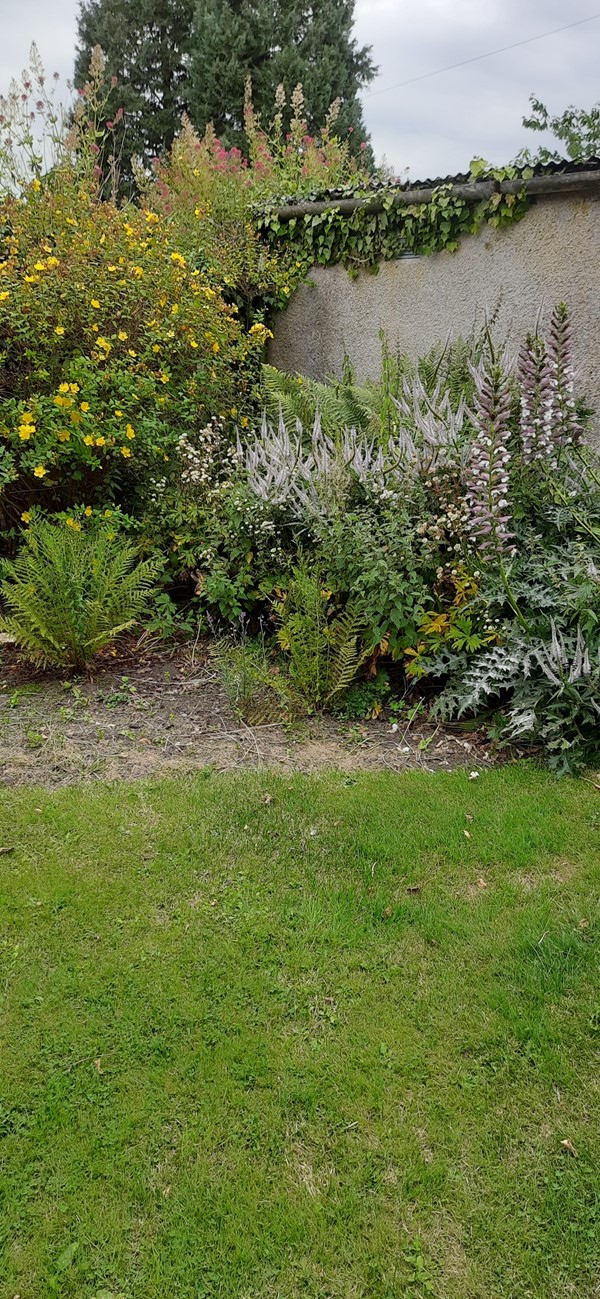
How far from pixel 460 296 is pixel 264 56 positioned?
15261 millimetres

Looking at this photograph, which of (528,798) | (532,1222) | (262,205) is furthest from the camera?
(262,205)

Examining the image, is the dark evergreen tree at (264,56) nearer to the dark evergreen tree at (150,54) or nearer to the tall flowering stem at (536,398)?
the dark evergreen tree at (150,54)

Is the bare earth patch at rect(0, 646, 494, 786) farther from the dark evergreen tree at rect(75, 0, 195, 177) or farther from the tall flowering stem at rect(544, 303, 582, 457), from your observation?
the dark evergreen tree at rect(75, 0, 195, 177)

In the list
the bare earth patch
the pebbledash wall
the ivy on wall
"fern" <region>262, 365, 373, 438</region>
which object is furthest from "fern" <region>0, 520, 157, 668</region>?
the ivy on wall

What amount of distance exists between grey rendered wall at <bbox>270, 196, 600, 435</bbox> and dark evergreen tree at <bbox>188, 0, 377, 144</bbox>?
12.1 metres

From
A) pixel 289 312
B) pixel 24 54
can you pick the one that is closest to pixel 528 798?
pixel 289 312

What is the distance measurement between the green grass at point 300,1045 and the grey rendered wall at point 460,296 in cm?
352

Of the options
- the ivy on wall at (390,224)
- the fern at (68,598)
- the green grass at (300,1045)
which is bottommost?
the green grass at (300,1045)

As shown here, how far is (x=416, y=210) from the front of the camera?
18.5 ft

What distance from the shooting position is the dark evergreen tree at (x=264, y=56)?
1644 centimetres

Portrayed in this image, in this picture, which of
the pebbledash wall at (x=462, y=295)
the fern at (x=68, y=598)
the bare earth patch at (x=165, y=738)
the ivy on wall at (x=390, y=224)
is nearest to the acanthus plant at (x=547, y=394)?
the bare earth patch at (x=165, y=738)

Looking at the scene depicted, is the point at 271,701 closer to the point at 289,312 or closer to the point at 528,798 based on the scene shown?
the point at 528,798

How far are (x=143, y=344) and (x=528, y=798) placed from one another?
3.64 metres

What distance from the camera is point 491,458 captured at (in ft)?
10.5
